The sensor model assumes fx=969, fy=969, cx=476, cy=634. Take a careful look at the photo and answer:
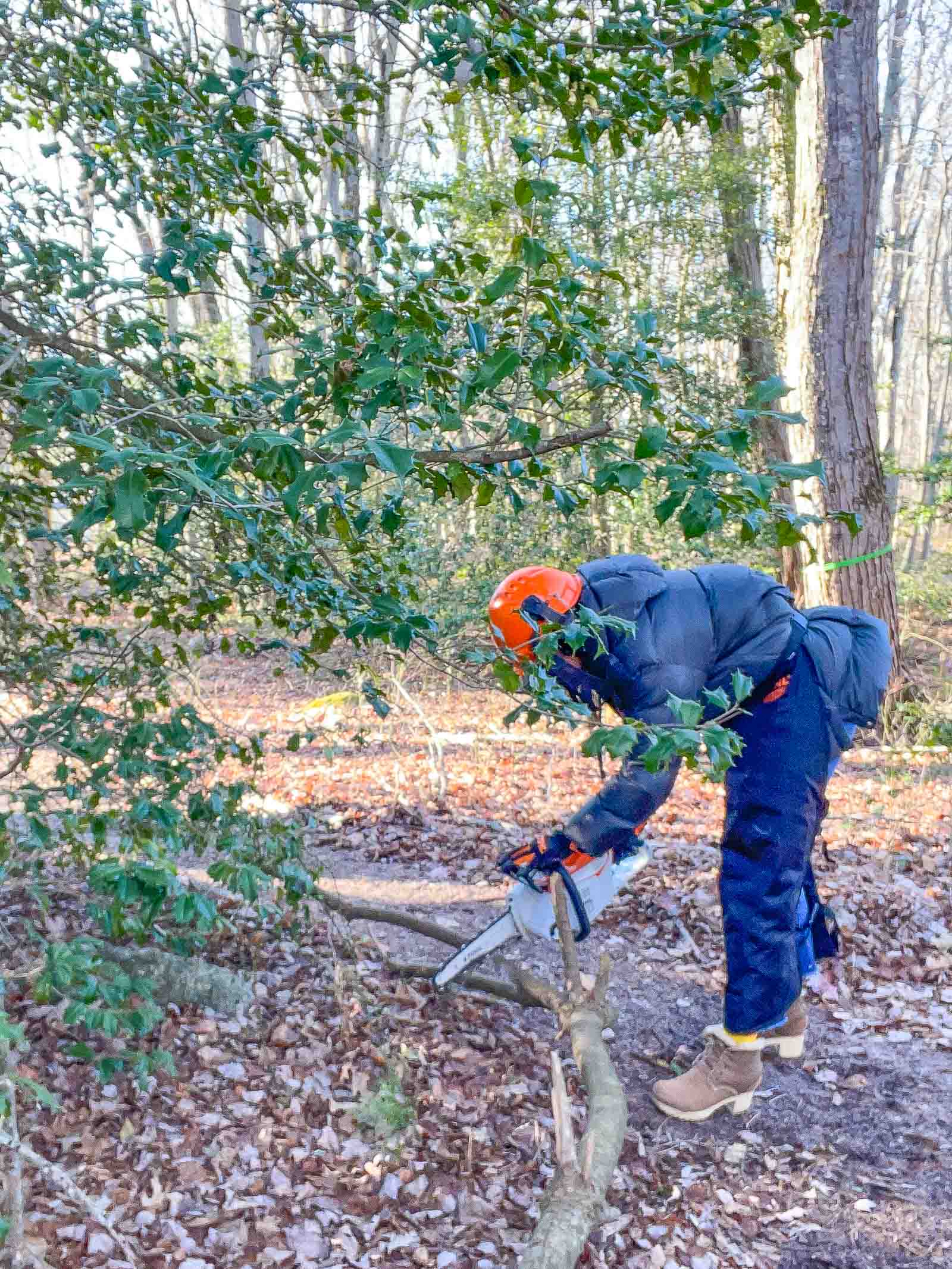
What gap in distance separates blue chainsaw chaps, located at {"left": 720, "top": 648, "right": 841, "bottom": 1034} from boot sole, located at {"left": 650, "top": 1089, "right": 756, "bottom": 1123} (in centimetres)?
28

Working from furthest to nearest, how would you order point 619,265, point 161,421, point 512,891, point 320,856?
1. point 619,265
2. point 320,856
3. point 512,891
4. point 161,421

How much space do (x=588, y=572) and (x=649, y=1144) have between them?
2066mm

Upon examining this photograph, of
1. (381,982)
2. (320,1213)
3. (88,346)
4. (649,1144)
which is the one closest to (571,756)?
(381,982)

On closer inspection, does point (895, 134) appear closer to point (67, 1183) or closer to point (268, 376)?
point (268, 376)

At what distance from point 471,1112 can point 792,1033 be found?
4.52 ft

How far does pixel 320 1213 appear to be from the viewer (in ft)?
9.89

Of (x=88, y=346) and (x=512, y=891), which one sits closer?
(x=88, y=346)

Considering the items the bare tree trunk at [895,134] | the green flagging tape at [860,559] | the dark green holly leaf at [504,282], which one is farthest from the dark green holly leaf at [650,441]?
the bare tree trunk at [895,134]

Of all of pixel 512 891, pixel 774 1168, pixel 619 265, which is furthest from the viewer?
pixel 619 265

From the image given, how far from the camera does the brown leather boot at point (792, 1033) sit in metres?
3.92

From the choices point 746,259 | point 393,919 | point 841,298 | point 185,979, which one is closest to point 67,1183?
point 185,979

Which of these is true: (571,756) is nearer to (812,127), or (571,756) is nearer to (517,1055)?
(517,1055)

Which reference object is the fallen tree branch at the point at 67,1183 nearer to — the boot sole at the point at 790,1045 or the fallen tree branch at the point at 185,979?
the fallen tree branch at the point at 185,979

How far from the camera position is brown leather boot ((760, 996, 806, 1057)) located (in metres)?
3.92
